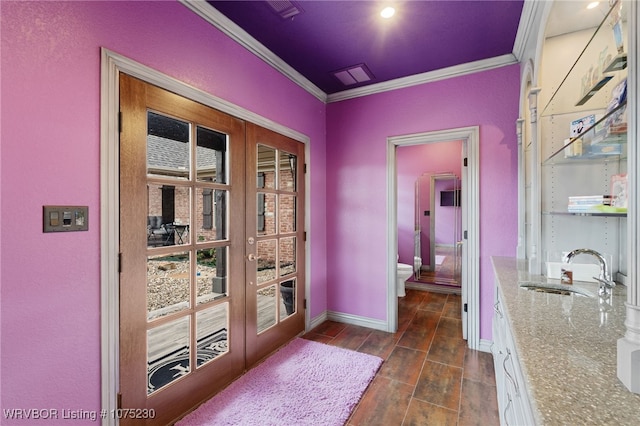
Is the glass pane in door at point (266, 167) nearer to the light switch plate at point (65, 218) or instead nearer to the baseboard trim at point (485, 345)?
the light switch plate at point (65, 218)

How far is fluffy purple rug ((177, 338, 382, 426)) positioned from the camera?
1.76 meters

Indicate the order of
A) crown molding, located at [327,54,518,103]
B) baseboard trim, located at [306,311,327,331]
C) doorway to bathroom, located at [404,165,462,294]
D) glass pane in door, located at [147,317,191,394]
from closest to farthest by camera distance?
glass pane in door, located at [147,317,191,394], crown molding, located at [327,54,518,103], baseboard trim, located at [306,311,327,331], doorway to bathroom, located at [404,165,462,294]

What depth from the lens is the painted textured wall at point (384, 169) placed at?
103 inches

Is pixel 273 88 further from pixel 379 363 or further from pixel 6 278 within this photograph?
pixel 379 363

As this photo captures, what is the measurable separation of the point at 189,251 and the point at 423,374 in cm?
200

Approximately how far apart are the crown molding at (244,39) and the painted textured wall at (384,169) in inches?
25.6

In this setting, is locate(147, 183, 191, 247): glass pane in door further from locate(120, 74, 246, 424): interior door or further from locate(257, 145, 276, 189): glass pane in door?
locate(257, 145, 276, 189): glass pane in door

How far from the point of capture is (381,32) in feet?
7.29

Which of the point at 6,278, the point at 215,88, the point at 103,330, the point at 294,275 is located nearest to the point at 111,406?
the point at 103,330

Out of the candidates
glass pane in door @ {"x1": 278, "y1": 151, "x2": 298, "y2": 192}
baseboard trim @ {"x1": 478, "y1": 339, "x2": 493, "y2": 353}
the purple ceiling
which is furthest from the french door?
baseboard trim @ {"x1": 478, "y1": 339, "x2": 493, "y2": 353}

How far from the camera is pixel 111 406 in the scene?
1444 mm

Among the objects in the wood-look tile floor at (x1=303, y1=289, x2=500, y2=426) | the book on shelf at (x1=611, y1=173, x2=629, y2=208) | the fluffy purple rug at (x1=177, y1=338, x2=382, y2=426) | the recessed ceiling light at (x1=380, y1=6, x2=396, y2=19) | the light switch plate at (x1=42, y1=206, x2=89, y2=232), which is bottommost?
the wood-look tile floor at (x1=303, y1=289, x2=500, y2=426)

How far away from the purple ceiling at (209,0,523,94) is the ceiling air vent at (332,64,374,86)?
0.16ft

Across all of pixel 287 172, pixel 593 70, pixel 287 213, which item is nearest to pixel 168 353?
pixel 287 213
